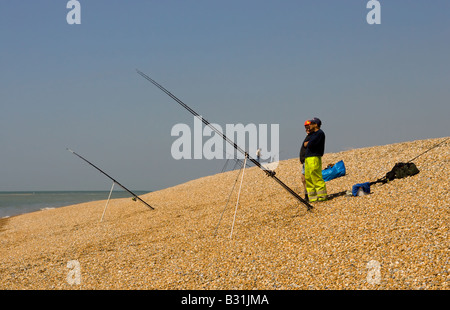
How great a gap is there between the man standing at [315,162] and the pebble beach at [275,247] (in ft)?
1.29

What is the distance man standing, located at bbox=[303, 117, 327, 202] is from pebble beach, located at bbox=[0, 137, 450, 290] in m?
0.39

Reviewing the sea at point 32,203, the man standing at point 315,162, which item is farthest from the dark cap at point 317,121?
the sea at point 32,203

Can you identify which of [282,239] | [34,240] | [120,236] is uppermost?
[282,239]

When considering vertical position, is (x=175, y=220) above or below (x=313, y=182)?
below

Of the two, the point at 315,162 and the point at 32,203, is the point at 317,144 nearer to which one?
the point at 315,162

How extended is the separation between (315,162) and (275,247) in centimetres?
303

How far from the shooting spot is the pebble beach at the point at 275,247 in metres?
6.15

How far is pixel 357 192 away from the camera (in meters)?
10.1

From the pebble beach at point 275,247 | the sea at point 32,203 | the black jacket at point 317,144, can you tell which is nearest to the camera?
the pebble beach at point 275,247

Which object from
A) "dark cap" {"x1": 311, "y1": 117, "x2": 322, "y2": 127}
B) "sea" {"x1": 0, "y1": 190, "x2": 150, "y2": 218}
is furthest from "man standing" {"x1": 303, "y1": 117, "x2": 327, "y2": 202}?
"sea" {"x1": 0, "y1": 190, "x2": 150, "y2": 218}

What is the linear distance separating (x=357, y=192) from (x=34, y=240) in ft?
34.8

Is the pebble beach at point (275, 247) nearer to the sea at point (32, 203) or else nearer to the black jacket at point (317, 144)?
the black jacket at point (317, 144)

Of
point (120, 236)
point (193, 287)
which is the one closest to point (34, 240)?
point (120, 236)

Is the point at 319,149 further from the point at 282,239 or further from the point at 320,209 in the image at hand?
the point at 282,239
